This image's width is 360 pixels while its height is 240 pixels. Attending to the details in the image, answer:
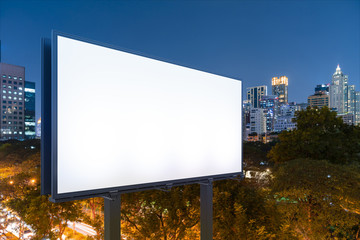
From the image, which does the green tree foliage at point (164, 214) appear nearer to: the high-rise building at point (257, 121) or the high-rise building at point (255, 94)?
the high-rise building at point (257, 121)

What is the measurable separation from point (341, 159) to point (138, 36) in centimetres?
10931

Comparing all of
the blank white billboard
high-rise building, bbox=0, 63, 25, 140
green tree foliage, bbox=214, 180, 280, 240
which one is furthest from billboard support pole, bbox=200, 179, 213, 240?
high-rise building, bbox=0, 63, 25, 140

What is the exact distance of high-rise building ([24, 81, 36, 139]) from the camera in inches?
2158

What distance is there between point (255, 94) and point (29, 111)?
122901 millimetres

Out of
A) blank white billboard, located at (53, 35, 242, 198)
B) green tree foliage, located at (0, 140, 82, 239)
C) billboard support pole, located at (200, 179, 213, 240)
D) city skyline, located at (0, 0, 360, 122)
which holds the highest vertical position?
city skyline, located at (0, 0, 360, 122)

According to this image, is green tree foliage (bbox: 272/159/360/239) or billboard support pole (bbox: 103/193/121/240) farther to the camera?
green tree foliage (bbox: 272/159/360/239)

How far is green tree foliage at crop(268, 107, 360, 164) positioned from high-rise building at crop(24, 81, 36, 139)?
57722mm

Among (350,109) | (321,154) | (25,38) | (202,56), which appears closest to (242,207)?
(321,154)

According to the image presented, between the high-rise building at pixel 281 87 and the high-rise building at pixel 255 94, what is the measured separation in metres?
5.71

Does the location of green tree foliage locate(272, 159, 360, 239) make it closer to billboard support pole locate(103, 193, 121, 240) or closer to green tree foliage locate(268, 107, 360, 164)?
green tree foliage locate(268, 107, 360, 164)

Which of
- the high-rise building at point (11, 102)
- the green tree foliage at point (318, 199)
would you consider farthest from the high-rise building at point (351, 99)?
the high-rise building at point (11, 102)

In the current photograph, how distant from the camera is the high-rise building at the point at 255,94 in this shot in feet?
466

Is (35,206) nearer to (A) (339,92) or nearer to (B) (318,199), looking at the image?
(B) (318,199)

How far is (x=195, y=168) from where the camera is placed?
3.58m
